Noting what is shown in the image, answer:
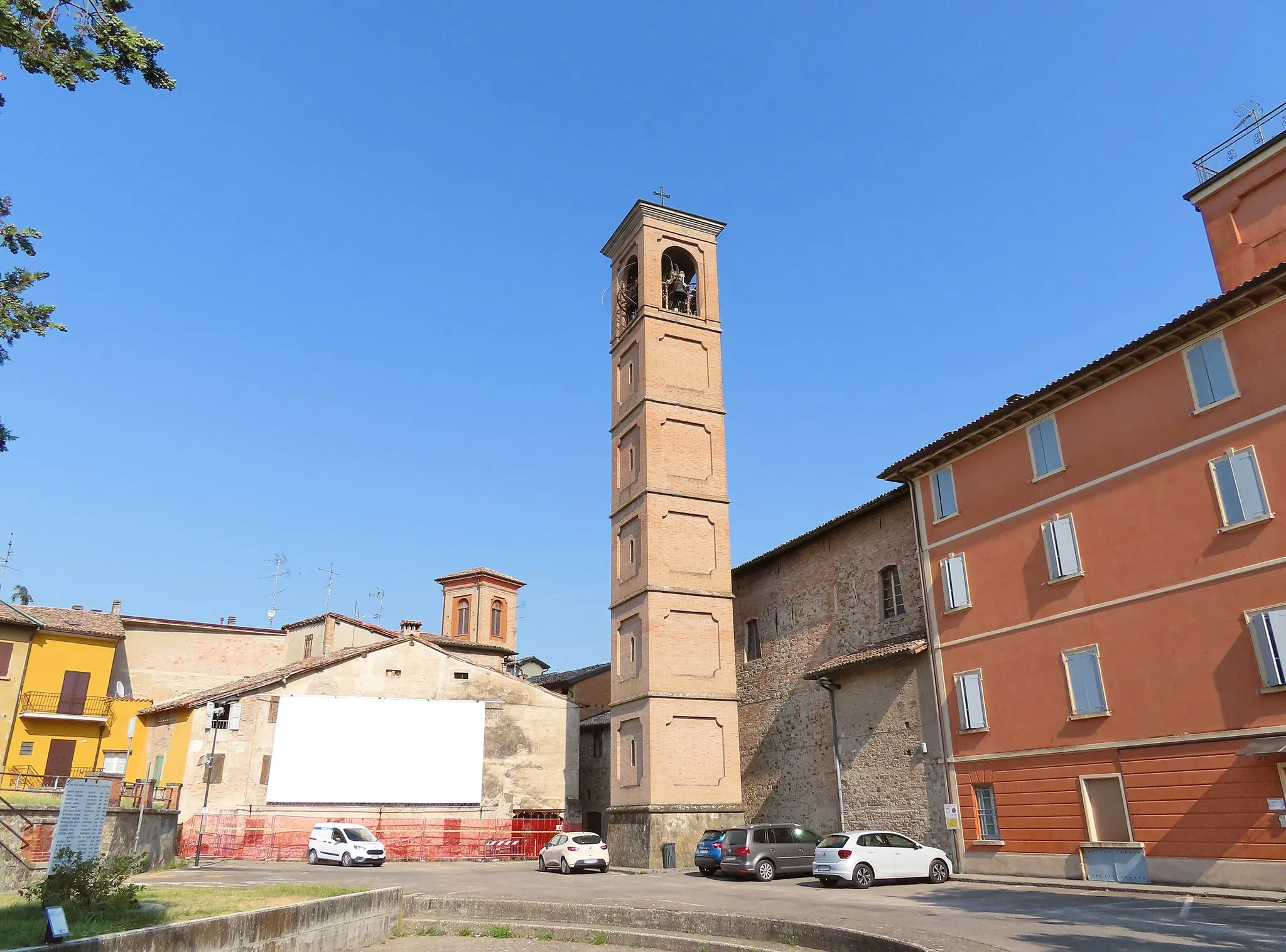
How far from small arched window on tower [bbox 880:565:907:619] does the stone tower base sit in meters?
8.54

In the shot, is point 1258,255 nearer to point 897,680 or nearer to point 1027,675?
point 1027,675

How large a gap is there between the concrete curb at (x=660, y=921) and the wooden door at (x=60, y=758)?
2817 cm

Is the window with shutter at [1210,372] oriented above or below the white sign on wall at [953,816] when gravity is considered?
above

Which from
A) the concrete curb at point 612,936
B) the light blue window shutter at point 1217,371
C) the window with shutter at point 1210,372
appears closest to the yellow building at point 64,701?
the concrete curb at point 612,936

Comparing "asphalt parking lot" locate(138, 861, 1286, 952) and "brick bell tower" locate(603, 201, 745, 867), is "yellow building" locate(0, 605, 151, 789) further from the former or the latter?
"brick bell tower" locate(603, 201, 745, 867)

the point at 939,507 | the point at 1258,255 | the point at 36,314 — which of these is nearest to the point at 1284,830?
the point at 939,507

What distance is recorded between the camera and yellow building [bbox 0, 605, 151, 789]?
34875mm

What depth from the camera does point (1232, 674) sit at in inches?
628

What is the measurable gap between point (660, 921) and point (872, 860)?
7.15 meters

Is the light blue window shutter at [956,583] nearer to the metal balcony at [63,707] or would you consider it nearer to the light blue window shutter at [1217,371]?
the light blue window shutter at [1217,371]

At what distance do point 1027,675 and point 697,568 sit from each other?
43.4 feet

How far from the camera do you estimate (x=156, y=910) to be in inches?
422

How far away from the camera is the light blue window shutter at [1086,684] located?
60.6 feet

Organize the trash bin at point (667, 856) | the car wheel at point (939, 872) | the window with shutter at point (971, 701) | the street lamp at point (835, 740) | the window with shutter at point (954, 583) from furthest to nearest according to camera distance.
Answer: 1. the trash bin at point (667, 856)
2. the street lamp at point (835, 740)
3. the window with shutter at point (954, 583)
4. the window with shutter at point (971, 701)
5. the car wheel at point (939, 872)
